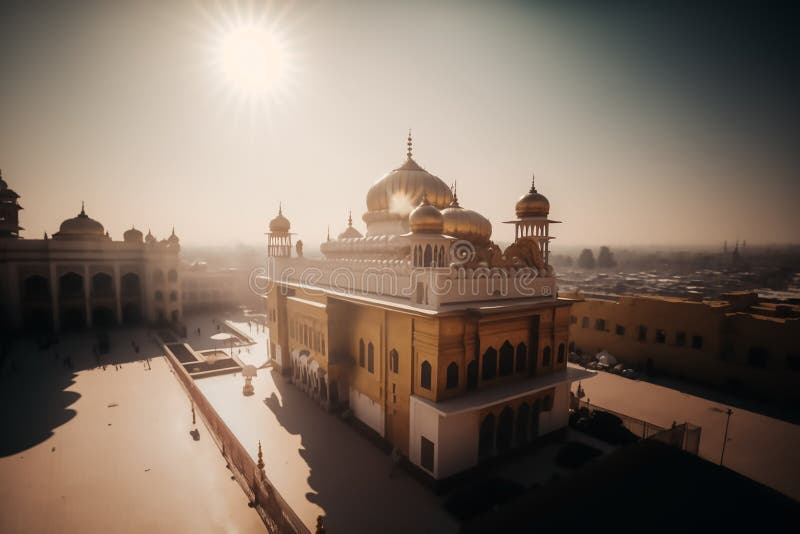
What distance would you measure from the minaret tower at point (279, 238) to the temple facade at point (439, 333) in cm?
490

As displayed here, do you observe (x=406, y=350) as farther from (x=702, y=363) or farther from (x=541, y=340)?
(x=702, y=363)

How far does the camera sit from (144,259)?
37125 millimetres

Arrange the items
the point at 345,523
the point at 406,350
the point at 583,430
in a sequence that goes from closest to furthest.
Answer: the point at 345,523
the point at 406,350
the point at 583,430

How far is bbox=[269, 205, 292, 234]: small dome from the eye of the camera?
22.2 meters

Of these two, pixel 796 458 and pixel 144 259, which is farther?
pixel 144 259

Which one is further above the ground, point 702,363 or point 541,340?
point 541,340

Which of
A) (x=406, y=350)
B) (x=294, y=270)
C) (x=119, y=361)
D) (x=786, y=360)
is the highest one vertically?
(x=294, y=270)

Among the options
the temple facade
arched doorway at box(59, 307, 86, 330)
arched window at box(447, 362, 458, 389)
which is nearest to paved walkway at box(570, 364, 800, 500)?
the temple facade

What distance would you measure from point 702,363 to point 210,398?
27327 millimetres

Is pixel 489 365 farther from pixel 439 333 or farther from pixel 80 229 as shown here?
pixel 80 229

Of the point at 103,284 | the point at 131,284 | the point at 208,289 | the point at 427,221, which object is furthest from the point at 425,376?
the point at 208,289

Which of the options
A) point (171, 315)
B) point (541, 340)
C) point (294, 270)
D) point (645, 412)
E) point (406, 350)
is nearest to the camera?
point (406, 350)

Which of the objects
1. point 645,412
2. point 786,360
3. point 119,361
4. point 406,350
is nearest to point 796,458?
point 645,412

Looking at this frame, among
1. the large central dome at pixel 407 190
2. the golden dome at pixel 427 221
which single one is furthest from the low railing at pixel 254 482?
the large central dome at pixel 407 190
